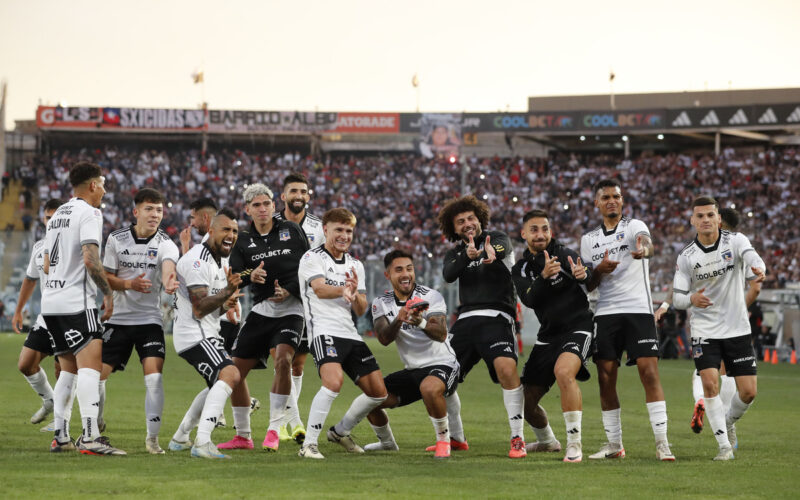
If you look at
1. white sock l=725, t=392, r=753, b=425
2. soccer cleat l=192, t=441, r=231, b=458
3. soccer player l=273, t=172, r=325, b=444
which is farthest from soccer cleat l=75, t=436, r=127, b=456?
white sock l=725, t=392, r=753, b=425

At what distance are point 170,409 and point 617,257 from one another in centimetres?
710

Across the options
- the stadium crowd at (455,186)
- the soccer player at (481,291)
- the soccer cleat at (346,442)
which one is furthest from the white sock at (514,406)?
the stadium crowd at (455,186)

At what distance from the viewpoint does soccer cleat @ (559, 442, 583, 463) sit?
9320mm

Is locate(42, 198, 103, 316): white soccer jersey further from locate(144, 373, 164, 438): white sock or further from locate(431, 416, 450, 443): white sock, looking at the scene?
locate(431, 416, 450, 443): white sock

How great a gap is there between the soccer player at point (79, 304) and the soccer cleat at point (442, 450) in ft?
9.42

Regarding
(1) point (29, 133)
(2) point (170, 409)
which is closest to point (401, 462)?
(2) point (170, 409)

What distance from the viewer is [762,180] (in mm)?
50375

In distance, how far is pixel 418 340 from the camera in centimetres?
1009

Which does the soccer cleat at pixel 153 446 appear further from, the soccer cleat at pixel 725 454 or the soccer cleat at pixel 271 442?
the soccer cleat at pixel 725 454

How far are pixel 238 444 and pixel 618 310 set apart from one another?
3970 mm

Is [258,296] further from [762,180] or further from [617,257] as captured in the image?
[762,180]

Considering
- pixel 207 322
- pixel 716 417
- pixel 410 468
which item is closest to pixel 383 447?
pixel 410 468

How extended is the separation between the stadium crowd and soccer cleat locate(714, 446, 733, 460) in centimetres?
3473

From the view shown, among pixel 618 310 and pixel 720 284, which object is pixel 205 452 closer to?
pixel 618 310
